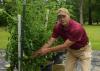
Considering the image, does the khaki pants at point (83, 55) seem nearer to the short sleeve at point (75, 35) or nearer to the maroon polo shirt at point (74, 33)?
the maroon polo shirt at point (74, 33)

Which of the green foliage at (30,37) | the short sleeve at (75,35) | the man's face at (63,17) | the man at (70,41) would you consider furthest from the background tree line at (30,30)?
the short sleeve at (75,35)

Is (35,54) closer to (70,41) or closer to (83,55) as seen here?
(70,41)

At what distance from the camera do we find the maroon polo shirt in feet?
21.7

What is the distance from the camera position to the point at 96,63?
12.1 meters

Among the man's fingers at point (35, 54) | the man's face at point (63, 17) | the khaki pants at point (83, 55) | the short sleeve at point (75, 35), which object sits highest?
the man's face at point (63, 17)

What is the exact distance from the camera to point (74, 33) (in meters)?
6.62

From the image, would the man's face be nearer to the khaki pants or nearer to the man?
the man

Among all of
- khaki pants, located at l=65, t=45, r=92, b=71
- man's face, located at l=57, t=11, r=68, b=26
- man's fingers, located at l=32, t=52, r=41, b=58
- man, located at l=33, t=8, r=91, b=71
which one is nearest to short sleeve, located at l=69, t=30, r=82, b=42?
man, located at l=33, t=8, r=91, b=71

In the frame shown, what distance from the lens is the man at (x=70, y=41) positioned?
6469mm

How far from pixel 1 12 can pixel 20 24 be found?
44.0 inches

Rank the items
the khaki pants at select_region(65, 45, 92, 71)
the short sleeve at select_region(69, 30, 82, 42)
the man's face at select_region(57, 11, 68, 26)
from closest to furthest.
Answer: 1. the man's face at select_region(57, 11, 68, 26)
2. the short sleeve at select_region(69, 30, 82, 42)
3. the khaki pants at select_region(65, 45, 92, 71)

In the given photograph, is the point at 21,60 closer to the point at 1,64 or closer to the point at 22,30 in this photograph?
the point at 22,30

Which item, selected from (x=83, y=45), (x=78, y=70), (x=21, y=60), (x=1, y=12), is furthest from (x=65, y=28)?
(x=78, y=70)

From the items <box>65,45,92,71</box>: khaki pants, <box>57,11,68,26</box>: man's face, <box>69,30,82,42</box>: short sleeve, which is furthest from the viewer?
<box>65,45,92,71</box>: khaki pants
